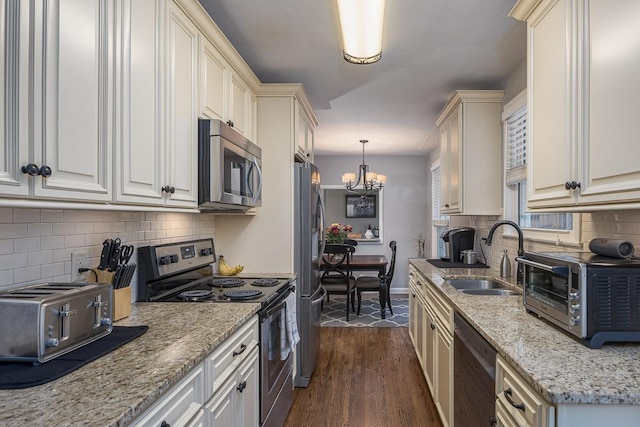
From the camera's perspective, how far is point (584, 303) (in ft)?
4.03

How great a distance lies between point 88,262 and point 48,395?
2.69 feet

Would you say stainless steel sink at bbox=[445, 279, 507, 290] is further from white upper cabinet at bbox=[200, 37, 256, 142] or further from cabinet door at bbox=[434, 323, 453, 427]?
white upper cabinet at bbox=[200, 37, 256, 142]

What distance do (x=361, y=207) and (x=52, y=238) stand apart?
590 centimetres

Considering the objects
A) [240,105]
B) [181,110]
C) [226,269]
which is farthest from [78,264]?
[240,105]

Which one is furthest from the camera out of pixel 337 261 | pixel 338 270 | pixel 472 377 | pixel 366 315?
pixel 366 315

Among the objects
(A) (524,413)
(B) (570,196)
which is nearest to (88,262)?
(A) (524,413)

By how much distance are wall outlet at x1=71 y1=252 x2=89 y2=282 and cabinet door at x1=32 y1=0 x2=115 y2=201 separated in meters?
0.44

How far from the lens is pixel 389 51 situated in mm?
2555

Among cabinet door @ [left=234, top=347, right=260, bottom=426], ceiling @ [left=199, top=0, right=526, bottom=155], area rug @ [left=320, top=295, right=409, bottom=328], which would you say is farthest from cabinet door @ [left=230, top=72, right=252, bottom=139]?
area rug @ [left=320, top=295, right=409, bottom=328]

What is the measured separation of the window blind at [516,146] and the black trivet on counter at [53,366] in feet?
9.08

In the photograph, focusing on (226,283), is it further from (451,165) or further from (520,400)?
(451,165)

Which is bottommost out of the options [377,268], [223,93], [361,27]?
[377,268]

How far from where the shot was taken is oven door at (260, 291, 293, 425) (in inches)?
78.0

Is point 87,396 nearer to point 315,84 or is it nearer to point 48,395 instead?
point 48,395
